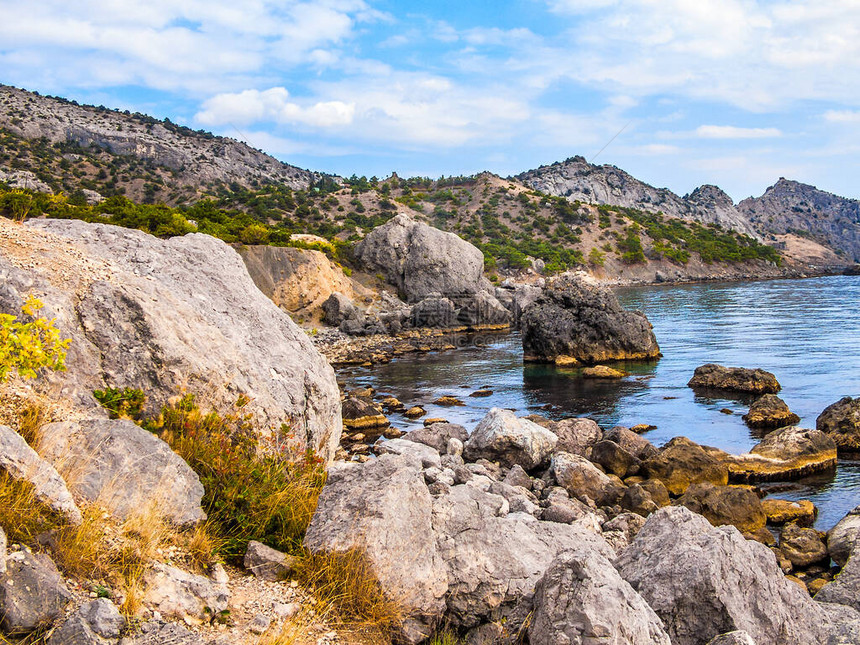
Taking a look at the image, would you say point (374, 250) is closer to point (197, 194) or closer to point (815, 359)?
point (815, 359)

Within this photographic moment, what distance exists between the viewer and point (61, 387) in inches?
293

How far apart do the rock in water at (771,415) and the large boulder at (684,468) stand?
6.72 m

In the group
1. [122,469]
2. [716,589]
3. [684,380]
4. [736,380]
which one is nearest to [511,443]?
[716,589]

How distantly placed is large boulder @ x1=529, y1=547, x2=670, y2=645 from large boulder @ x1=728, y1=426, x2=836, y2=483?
14268 mm

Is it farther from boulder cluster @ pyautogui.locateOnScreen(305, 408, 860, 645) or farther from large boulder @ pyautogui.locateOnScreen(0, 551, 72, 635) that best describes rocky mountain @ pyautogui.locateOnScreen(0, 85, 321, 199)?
large boulder @ pyautogui.locateOnScreen(0, 551, 72, 635)

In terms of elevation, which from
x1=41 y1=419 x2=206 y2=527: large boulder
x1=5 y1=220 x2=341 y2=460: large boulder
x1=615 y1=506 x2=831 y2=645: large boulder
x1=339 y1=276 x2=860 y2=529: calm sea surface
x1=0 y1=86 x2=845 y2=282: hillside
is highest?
x1=0 y1=86 x2=845 y2=282: hillside

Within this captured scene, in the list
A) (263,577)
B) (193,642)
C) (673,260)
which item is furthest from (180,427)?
(673,260)

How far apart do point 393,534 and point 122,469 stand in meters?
2.91

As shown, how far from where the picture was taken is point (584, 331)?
132 feet

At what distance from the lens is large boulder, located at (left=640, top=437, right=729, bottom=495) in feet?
56.0

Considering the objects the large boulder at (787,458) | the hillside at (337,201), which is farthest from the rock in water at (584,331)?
the hillside at (337,201)

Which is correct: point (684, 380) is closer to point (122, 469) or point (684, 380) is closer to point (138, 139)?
point (122, 469)

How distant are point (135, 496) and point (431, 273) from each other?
62.5 meters

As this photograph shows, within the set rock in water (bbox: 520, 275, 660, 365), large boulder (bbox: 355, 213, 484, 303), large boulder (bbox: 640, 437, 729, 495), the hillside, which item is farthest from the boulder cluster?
the hillside
